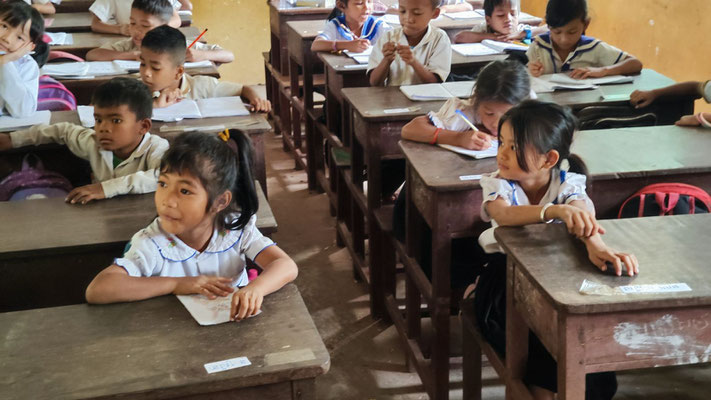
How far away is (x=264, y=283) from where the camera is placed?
64.5 inches

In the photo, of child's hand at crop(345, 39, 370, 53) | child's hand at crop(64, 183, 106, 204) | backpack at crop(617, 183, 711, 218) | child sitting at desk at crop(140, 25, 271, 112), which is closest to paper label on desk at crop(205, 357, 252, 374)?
child's hand at crop(64, 183, 106, 204)

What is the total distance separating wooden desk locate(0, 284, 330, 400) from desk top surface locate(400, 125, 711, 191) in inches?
28.5

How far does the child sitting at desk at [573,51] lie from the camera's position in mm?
3201

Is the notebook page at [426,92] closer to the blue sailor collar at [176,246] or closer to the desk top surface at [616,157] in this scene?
the desk top surface at [616,157]

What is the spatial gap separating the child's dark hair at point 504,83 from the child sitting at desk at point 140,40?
6.15 ft

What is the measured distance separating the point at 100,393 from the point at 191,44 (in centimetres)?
276

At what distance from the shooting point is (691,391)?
246 cm

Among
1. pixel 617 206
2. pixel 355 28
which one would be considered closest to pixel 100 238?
pixel 617 206

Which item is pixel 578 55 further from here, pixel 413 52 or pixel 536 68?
pixel 413 52

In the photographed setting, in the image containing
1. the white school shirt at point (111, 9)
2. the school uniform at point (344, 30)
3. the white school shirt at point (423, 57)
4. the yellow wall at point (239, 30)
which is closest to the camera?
the white school shirt at point (423, 57)

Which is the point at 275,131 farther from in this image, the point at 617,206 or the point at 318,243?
the point at 617,206

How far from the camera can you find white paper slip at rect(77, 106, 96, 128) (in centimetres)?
271

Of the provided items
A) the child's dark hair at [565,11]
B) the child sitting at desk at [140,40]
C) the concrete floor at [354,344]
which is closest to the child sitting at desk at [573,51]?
the child's dark hair at [565,11]

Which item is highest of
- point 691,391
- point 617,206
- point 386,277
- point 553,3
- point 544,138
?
point 553,3
